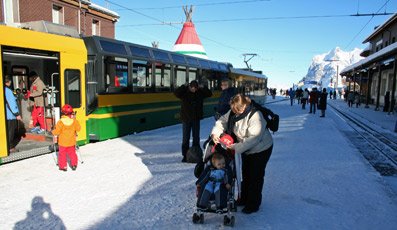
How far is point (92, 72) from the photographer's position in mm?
8055

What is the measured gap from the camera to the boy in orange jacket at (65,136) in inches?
220

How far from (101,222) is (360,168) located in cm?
507

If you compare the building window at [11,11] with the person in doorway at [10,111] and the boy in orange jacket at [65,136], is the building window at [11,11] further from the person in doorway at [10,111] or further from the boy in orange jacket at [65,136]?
the boy in orange jacket at [65,136]

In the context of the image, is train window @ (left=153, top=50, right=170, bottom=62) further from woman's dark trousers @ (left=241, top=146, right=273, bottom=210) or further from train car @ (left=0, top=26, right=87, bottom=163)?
woman's dark trousers @ (left=241, top=146, right=273, bottom=210)

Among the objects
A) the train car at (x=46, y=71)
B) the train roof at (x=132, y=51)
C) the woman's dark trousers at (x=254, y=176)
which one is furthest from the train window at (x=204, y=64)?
the woman's dark trousers at (x=254, y=176)

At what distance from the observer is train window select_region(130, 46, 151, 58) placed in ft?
31.4

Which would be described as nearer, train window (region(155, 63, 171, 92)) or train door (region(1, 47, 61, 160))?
train door (region(1, 47, 61, 160))

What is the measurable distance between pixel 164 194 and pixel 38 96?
215 inches

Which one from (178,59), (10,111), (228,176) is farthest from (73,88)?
(178,59)

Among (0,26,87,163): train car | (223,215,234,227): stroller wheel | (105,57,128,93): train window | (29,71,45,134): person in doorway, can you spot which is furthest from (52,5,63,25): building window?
(223,215,234,227): stroller wheel

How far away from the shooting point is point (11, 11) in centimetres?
1678

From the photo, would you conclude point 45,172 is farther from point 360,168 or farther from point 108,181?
point 360,168

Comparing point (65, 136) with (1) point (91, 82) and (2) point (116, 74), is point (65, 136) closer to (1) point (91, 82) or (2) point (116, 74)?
(1) point (91, 82)

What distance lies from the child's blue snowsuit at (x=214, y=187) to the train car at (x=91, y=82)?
3.45 m
